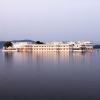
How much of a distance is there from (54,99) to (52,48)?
3002 centimetres

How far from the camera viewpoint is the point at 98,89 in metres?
6.53

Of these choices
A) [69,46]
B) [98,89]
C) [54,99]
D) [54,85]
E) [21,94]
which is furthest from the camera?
[69,46]

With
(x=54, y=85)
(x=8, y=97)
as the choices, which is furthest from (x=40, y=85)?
(x=8, y=97)

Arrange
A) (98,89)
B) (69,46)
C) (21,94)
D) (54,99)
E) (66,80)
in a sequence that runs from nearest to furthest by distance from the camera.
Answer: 1. (54,99)
2. (21,94)
3. (98,89)
4. (66,80)
5. (69,46)

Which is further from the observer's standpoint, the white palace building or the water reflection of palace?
the white palace building

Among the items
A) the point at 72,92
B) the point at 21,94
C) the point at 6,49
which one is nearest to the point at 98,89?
the point at 72,92

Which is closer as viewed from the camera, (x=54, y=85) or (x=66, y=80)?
(x=54, y=85)

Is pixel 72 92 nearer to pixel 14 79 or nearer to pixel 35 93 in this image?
pixel 35 93

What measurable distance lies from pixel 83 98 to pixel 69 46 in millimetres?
29616

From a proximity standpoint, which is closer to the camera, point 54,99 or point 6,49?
point 54,99

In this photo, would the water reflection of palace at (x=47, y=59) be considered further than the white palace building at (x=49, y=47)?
No

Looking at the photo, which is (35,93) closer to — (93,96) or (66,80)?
(93,96)

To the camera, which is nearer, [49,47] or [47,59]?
[47,59]

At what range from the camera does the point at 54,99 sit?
569cm
